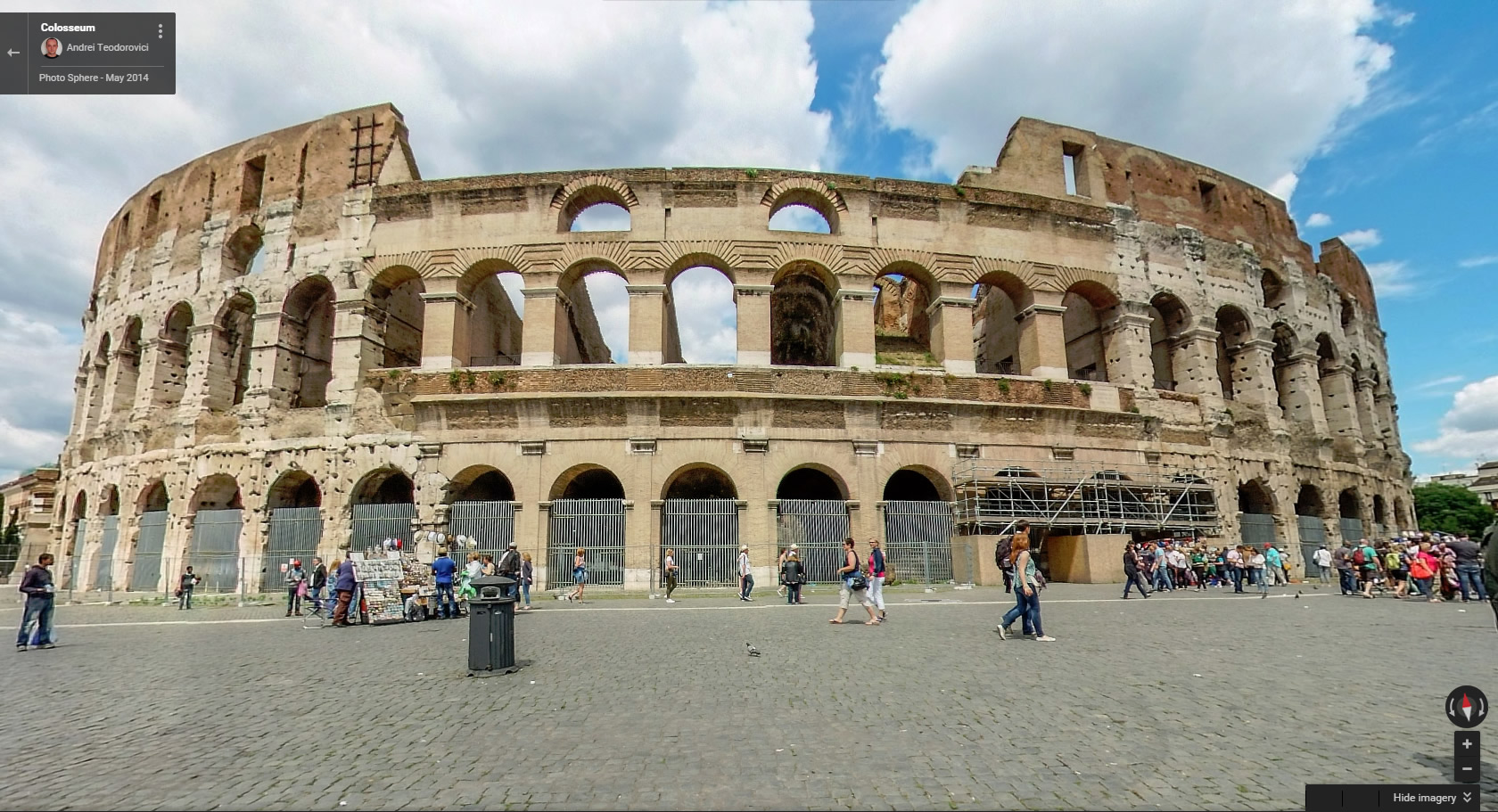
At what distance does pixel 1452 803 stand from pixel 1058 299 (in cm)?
1794

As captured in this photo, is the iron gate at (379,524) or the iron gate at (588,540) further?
the iron gate at (379,524)

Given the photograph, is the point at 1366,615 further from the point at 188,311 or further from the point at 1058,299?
the point at 188,311

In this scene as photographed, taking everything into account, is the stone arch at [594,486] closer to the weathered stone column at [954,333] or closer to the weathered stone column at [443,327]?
the weathered stone column at [443,327]

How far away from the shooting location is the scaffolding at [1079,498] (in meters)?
16.8

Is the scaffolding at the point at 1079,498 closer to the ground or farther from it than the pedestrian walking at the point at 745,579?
farther from it

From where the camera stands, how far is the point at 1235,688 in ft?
17.5

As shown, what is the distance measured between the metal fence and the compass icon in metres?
19.8

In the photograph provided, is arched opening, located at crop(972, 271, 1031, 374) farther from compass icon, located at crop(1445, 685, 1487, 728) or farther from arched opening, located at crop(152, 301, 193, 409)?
arched opening, located at crop(152, 301, 193, 409)

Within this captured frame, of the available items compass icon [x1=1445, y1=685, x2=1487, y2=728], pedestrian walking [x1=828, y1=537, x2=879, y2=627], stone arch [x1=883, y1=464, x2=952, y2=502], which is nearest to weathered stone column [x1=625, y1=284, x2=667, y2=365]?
stone arch [x1=883, y1=464, x2=952, y2=502]

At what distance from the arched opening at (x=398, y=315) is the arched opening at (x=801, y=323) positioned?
35.0ft

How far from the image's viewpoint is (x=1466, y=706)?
2.79 metres

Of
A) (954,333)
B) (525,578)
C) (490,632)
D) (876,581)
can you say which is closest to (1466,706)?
(490,632)

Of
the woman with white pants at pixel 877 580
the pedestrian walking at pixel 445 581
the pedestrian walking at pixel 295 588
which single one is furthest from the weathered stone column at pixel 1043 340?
the pedestrian walking at pixel 295 588

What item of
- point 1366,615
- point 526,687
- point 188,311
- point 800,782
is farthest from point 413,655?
point 188,311
